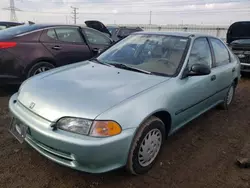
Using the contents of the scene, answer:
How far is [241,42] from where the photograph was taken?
26.4ft

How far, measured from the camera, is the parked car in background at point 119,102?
7.29 ft

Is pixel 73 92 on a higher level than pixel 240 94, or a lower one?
higher

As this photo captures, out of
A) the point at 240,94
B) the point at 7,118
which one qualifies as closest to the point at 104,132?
the point at 7,118

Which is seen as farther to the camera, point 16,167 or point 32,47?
point 32,47

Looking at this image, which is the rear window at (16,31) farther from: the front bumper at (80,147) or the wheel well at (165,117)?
the wheel well at (165,117)

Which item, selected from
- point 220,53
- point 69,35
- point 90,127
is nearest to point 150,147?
point 90,127

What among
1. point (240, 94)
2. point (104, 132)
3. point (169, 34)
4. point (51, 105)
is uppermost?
point (169, 34)

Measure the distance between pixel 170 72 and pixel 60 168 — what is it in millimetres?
1688

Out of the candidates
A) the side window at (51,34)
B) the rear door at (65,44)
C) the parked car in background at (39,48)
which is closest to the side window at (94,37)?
Answer: the parked car in background at (39,48)

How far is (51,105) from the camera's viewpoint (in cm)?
237

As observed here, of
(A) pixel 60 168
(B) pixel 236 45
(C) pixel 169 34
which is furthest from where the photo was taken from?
(B) pixel 236 45

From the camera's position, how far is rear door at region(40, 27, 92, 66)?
5.20m

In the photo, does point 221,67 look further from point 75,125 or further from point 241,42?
point 241,42

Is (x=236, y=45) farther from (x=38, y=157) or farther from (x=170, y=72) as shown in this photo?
(x=38, y=157)
